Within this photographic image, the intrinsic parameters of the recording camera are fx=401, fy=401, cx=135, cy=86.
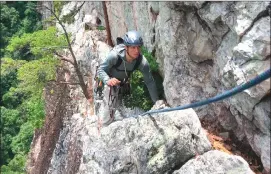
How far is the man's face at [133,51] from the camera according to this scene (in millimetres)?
6320

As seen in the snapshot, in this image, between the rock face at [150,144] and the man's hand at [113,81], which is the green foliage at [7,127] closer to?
the rock face at [150,144]

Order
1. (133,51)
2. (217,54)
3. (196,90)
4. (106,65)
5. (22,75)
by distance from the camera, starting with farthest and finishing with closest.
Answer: (22,75) < (196,90) < (217,54) < (106,65) < (133,51)

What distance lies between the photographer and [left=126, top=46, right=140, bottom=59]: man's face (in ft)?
20.7

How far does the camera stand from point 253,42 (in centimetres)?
552

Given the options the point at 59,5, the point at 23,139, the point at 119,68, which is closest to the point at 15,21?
the point at 23,139

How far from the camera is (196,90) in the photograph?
841 centimetres

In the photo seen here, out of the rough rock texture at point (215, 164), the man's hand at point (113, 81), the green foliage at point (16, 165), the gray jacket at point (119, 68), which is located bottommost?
the green foliage at point (16, 165)

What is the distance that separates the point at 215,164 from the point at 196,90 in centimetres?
245

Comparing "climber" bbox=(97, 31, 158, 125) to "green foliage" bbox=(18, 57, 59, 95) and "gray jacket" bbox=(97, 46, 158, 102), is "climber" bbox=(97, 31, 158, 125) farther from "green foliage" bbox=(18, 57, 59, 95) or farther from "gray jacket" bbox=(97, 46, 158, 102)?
"green foliage" bbox=(18, 57, 59, 95)

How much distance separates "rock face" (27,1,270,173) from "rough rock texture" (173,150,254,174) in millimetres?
16

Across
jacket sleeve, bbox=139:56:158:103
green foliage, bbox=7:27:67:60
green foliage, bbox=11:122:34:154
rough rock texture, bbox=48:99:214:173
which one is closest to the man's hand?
jacket sleeve, bbox=139:56:158:103

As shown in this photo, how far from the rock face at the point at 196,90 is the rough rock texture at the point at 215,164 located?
0.02 m

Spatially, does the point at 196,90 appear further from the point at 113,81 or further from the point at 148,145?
the point at 113,81

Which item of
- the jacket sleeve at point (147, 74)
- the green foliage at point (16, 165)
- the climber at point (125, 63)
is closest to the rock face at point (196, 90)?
the jacket sleeve at point (147, 74)
